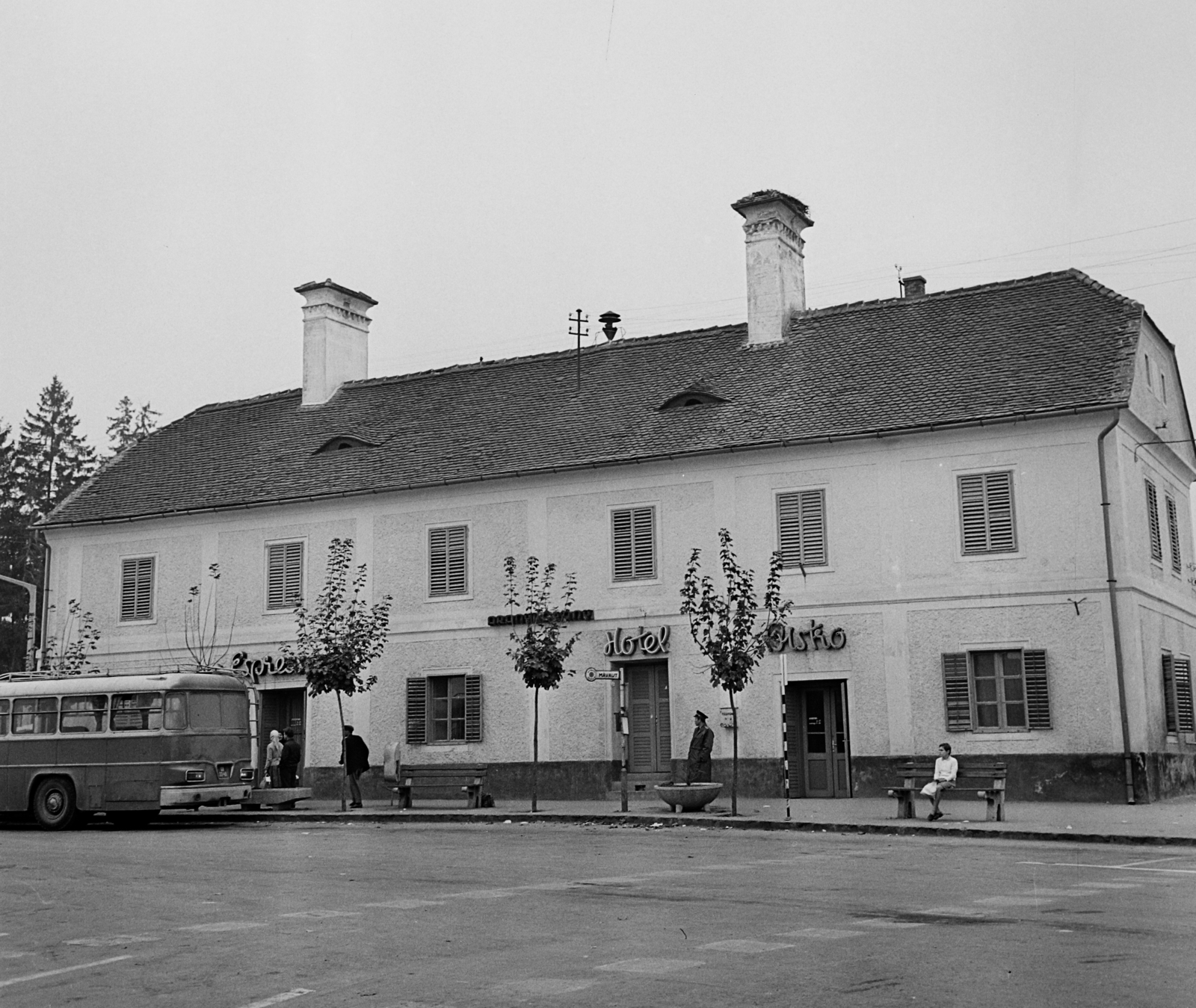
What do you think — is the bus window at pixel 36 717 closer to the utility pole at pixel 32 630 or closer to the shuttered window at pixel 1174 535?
the utility pole at pixel 32 630

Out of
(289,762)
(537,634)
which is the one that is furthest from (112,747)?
(537,634)

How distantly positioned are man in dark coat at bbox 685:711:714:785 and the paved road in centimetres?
731

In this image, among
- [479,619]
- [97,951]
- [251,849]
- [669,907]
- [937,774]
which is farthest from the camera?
[479,619]

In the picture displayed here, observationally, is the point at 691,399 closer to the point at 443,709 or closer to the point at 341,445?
the point at 443,709

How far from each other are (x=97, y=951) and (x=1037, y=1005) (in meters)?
6.67

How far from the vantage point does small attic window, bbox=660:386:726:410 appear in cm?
3262

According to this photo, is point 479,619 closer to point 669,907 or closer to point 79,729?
point 79,729

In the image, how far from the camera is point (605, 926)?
1175 cm

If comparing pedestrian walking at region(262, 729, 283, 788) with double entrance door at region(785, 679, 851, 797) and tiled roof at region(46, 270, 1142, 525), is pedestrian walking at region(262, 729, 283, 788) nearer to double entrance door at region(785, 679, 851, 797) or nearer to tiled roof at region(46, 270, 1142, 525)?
tiled roof at region(46, 270, 1142, 525)

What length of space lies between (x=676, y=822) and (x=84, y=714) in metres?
10.4

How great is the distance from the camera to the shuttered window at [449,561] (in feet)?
111

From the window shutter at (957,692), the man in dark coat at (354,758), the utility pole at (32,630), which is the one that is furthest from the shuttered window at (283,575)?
the window shutter at (957,692)

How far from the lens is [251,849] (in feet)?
66.9

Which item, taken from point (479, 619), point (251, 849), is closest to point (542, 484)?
Answer: point (479, 619)
